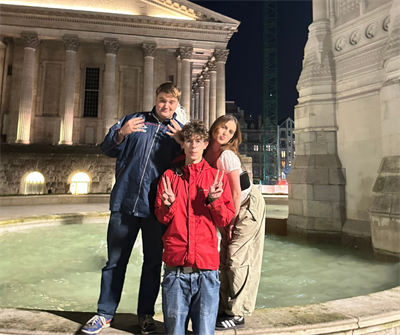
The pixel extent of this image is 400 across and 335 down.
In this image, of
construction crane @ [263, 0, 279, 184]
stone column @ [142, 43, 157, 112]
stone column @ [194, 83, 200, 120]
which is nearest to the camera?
stone column @ [142, 43, 157, 112]

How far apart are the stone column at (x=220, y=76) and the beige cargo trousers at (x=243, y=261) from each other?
3044 cm

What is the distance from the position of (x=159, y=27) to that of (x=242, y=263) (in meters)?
32.9

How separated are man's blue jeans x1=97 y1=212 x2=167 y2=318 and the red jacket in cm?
47

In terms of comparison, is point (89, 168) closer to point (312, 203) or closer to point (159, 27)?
point (159, 27)

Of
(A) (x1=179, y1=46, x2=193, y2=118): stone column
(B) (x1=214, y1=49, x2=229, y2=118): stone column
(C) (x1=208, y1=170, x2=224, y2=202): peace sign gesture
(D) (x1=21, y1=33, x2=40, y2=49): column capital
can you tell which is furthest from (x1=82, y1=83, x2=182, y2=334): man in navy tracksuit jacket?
(D) (x1=21, y1=33, x2=40, y2=49): column capital

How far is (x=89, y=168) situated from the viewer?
27.6 m

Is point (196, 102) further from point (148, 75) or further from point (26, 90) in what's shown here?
point (26, 90)

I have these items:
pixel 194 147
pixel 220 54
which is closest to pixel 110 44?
pixel 220 54

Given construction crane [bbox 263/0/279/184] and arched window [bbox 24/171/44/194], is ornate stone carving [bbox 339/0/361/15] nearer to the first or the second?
arched window [bbox 24/171/44/194]

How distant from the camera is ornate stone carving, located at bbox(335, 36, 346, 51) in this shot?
7316mm

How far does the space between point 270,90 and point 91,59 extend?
153ft

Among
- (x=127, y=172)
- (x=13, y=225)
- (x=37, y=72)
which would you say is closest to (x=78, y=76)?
(x=37, y=72)

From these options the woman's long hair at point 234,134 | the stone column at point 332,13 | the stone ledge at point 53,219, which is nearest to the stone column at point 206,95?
the stone ledge at point 53,219

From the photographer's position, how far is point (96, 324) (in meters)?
2.40
